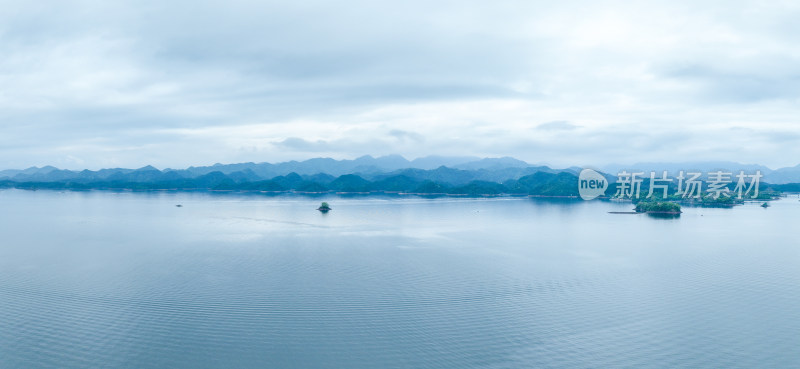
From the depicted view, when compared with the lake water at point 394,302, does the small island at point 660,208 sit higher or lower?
higher

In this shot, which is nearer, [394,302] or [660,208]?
[394,302]

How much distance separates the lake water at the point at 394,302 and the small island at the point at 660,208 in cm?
2538

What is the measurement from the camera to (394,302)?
17172 millimetres

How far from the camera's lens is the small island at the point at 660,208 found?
59250 millimetres

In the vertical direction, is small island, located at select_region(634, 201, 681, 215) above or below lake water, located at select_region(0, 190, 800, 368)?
above

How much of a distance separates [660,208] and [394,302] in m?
54.6

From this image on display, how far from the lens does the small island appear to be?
59.2m

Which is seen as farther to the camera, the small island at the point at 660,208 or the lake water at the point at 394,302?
the small island at the point at 660,208

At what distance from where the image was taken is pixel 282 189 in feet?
450

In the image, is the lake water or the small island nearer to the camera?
the lake water

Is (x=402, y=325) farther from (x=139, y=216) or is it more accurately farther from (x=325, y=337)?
(x=139, y=216)

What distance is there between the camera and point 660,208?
60344 millimetres

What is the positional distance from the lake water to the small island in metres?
→ 25.4

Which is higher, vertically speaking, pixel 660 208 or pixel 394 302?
pixel 660 208
